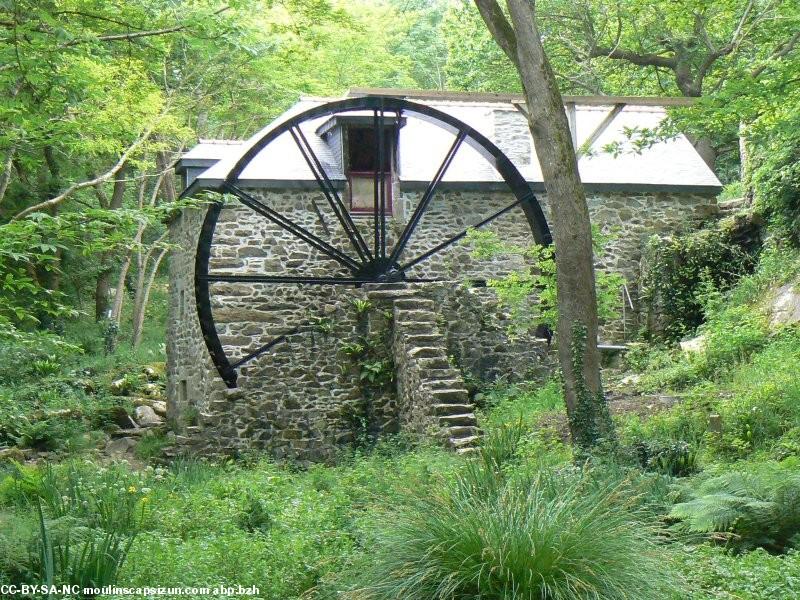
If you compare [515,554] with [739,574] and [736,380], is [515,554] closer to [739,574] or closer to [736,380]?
[739,574]

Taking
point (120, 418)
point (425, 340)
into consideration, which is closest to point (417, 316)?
point (425, 340)

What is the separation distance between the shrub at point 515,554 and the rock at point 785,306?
8.24 metres

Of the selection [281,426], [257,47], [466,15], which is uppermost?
[466,15]

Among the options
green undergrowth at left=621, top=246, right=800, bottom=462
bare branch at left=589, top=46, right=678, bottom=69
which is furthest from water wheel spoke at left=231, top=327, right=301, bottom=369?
bare branch at left=589, top=46, right=678, bottom=69

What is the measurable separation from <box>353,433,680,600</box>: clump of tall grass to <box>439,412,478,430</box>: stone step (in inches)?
265

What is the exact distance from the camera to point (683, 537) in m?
6.85

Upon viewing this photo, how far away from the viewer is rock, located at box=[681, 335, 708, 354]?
45.1ft

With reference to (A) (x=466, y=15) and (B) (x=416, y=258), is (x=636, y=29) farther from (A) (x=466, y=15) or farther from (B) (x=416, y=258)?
(B) (x=416, y=258)

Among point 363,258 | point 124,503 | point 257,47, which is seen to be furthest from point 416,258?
point 124,503

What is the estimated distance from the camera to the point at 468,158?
59.5 ft

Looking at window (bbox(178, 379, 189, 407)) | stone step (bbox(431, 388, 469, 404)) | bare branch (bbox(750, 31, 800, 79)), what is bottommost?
window (bbox(178, 379, 189, 407))

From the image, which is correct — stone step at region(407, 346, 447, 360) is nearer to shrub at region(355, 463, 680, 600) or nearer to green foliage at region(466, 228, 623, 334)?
green foliage at region(466, 228, 623, 334)

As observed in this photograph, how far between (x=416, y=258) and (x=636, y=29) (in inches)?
374

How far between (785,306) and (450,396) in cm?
451
